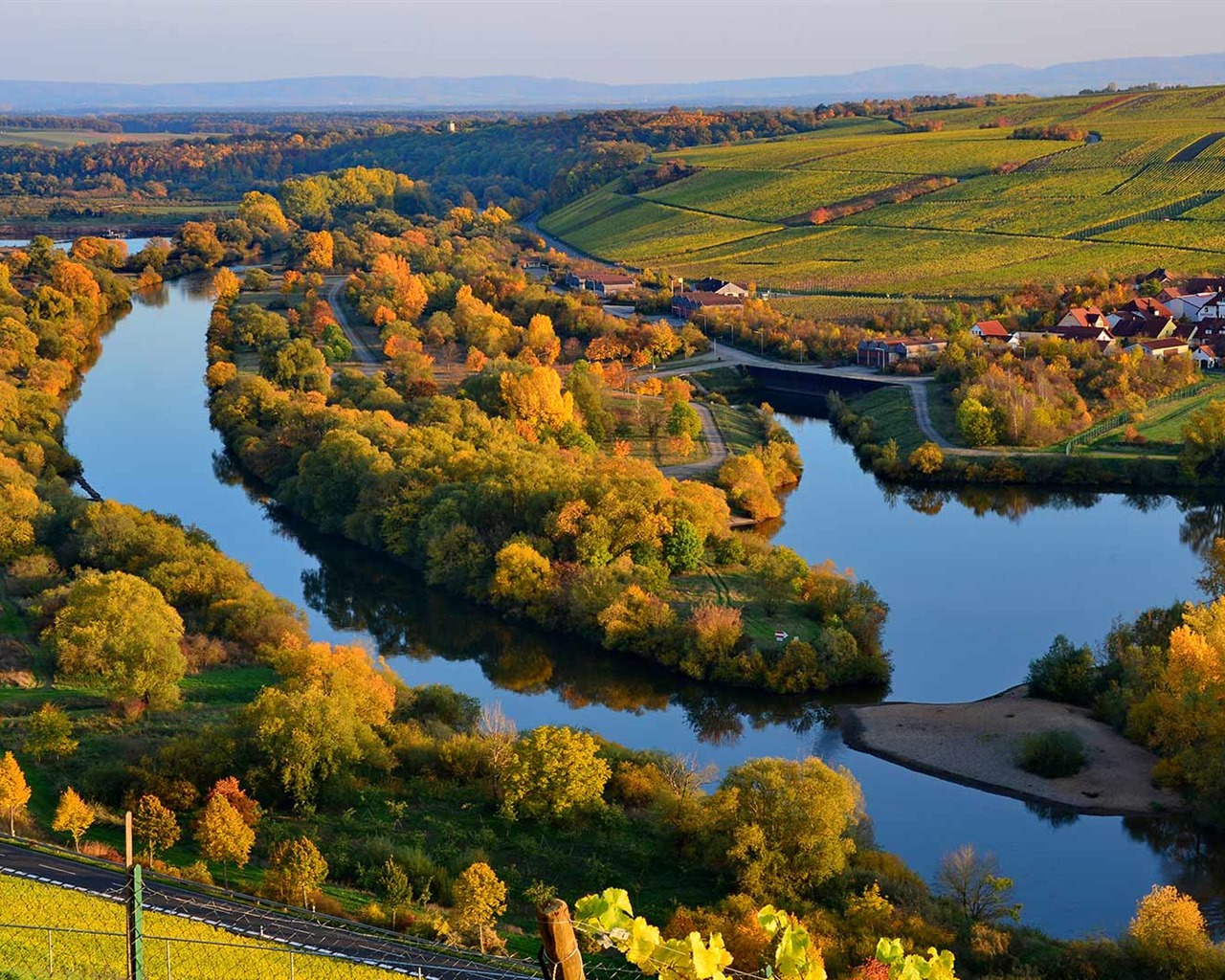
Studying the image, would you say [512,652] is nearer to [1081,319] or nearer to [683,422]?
[683,422]

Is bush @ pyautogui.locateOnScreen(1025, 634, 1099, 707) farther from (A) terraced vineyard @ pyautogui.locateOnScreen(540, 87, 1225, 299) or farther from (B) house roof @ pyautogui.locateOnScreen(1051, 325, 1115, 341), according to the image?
(A) terraced vineyard @ pyautogui.locateOnScreen(540, 87, 1225, 299)

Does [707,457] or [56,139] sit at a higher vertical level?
[56,139]

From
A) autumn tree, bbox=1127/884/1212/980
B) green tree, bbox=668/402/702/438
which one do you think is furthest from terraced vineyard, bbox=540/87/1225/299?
autumn tree, bbox=1127/884/1212/980

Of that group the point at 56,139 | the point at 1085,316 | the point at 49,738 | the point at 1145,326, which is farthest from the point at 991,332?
the point at 56,139

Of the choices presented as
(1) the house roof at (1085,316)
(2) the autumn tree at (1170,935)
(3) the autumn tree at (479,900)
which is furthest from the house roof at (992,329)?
(3) the autumn tree at (479,900)

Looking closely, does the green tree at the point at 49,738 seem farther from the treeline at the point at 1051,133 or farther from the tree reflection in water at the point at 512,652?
the treeline at the point at 1051,133

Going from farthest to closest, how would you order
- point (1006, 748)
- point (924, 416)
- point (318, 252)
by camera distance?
point (318, 252)
point (924, 416)
point (1006, 748)

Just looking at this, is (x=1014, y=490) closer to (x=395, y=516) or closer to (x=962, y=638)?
(x=962, y=638)
